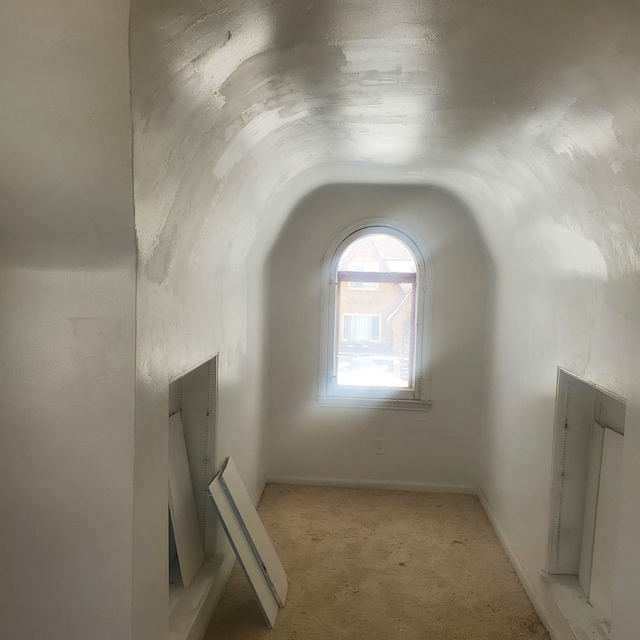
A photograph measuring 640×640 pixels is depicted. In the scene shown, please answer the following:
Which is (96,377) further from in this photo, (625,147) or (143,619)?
(625,147)

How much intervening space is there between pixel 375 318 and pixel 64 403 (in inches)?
144

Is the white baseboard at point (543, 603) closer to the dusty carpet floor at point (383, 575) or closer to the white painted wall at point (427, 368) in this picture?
the dusty carpet floor at point (383, 575)

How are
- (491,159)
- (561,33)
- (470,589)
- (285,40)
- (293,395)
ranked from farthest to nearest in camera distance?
(293,395), (470,589), (491,159), (285,40), (561,33)

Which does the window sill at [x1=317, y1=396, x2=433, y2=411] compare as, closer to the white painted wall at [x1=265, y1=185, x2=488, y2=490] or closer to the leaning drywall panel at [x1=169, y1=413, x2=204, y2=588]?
the white painted wall at [x1=265, y1=185, x2=488, y2=490]

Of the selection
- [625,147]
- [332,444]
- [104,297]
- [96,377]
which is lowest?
[332,444]

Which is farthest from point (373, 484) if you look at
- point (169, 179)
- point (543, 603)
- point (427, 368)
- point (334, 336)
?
point (169, 179)

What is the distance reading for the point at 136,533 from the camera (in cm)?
203

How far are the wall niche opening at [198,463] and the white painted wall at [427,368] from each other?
1.84m

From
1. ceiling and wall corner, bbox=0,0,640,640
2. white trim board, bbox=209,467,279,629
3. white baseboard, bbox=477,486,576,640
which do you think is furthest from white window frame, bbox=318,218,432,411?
ceiling and wall corner, bbox=0,0,640,640

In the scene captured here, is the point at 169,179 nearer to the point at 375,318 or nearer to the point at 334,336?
the point at 334,336

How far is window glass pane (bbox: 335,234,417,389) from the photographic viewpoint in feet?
17.3

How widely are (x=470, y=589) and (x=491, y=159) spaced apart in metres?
2.61

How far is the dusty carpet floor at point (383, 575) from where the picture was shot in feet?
10.6

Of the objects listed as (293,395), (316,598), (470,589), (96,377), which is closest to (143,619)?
(96,377)
